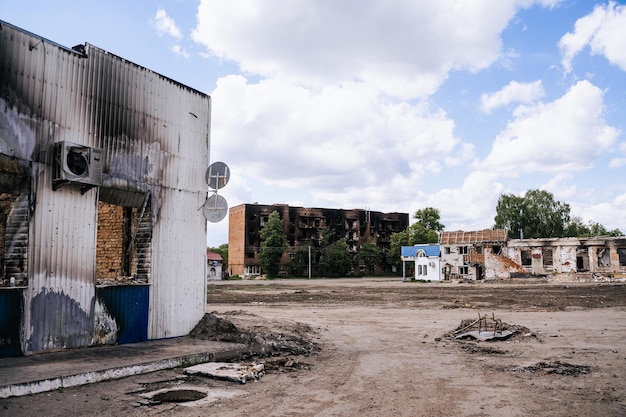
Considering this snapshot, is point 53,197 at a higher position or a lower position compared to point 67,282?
higher

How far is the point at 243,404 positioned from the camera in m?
6.93

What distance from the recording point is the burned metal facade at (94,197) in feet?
29.2

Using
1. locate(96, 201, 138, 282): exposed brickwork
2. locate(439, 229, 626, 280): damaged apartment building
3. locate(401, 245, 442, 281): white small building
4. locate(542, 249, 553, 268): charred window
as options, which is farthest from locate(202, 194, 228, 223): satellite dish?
locate(542, 249, 553, 268): charred window

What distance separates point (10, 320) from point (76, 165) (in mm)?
3080

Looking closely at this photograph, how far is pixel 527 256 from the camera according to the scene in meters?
60.2

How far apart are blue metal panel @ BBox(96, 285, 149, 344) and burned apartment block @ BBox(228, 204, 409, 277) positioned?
6995cm

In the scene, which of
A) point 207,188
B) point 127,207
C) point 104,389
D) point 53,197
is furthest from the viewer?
point 207,188

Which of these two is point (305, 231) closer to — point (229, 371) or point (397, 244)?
point (397, 244)

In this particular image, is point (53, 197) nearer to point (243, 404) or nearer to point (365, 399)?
point (243, 404)

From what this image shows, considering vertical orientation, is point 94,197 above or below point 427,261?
above

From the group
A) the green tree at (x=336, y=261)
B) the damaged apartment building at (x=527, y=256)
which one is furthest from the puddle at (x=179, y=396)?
the green tree at (x=336, y=261)

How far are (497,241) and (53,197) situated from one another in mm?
58519

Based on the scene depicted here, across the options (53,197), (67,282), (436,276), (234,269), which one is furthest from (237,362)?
(234,269)

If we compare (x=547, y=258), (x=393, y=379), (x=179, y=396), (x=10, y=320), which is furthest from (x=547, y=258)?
(x=10, y=320)
